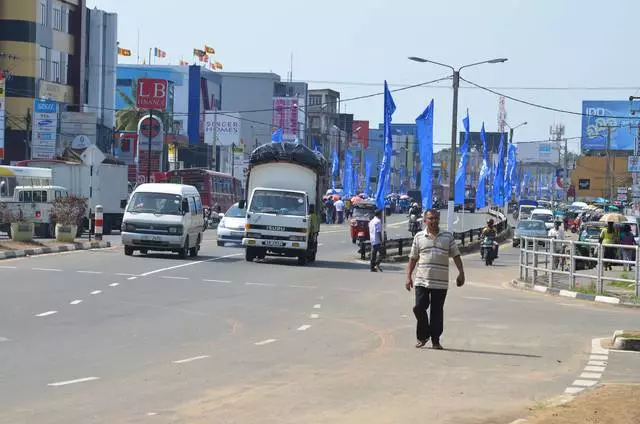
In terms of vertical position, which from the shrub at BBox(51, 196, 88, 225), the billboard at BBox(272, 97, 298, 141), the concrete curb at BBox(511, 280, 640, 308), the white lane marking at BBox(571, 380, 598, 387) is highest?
the billboard at BBox(272, 97, 298, 141)

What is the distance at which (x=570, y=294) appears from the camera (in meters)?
27.7

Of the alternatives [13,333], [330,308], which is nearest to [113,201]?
[330,308]

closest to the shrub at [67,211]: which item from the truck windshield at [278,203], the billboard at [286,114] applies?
the truck windshield at [278,203]

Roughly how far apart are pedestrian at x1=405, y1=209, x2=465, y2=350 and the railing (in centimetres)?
1183

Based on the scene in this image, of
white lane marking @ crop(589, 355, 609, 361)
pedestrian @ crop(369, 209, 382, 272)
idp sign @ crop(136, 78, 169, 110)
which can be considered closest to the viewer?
white lane marking @ crop(589, 355, 609, 361)

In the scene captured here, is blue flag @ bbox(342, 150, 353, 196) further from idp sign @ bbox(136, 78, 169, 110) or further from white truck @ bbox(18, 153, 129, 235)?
white truck @ bbox(18, 153, 129, 235)

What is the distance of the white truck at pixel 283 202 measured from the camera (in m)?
34.5

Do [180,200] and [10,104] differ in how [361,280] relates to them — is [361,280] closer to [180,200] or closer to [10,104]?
[180,200]

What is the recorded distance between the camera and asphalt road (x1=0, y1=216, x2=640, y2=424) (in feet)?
33.2

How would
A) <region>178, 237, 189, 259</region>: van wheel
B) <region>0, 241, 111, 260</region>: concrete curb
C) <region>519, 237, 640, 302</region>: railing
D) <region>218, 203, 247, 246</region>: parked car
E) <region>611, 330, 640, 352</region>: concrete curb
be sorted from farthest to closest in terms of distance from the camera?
<region>218, 203, 247, 246</region>: parked car → <region>178, 237, 189, 259</region>: van wheel → <region>0, 241, 111, 260</region>: concrete curb → <region>519, 237, 640, 302</region>: railing → <region>611, 330, 640, 352</region>: concrete curb

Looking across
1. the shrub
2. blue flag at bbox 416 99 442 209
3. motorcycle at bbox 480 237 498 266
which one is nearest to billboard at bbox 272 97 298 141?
blue flag at bbox 416 99 442 209

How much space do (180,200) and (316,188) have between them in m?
4.53

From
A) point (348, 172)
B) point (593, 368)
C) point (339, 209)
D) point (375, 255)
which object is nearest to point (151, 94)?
point (339, 209)

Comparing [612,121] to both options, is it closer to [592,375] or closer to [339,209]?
[339,209]
